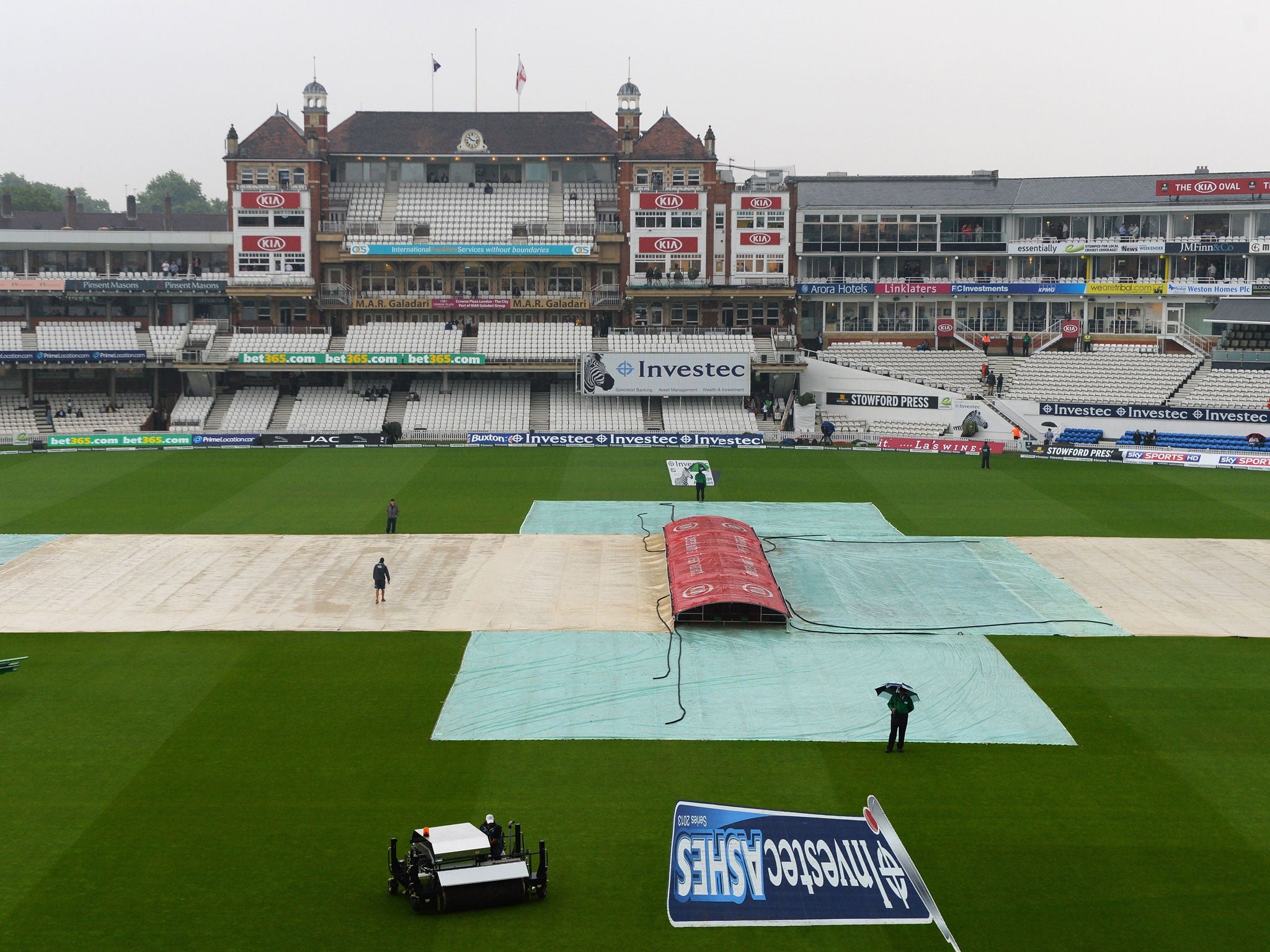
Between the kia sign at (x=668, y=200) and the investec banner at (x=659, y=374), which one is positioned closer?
the investec banner at (x=659, y=374)

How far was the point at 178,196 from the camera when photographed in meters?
174

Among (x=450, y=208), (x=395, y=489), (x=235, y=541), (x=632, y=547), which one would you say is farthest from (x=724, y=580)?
(x=450, y=208)

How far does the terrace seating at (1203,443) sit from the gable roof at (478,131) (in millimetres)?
37406

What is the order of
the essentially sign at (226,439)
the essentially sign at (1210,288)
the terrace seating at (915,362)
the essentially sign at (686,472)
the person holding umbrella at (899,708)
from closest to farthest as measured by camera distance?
the person holding umbrella at (899,708) < the essentially sign at (686,472) < the essentially sign at (226,439) < the terrace seating at (915,362) < the essentially sign at (1210,288)

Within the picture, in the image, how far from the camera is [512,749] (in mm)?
23062

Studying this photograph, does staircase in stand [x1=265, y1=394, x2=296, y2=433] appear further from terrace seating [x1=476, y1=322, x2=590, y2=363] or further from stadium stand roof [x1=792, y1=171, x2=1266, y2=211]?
stadium stand roof [x1=792, y1=171, x2=1266, y2=211]

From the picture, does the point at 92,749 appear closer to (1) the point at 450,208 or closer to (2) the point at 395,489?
(2) the point at 395,489

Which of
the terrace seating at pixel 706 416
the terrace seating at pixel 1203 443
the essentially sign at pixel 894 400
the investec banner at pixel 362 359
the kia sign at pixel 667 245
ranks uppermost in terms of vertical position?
the kia sign at pixel 667 245

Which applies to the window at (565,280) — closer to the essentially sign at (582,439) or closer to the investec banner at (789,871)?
the essentially sign at (582,439)

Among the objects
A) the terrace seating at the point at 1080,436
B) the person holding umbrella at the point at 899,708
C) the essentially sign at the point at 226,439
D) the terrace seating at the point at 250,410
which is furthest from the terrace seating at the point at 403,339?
the person holding umbrella at the point at 899,708

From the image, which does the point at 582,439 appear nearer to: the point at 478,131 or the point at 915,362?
the point at 915,362

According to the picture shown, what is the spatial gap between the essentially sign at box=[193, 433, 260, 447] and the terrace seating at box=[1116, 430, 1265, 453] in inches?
1744

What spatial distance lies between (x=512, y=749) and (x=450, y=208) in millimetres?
59606

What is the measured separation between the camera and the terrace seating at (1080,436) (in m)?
63.9
